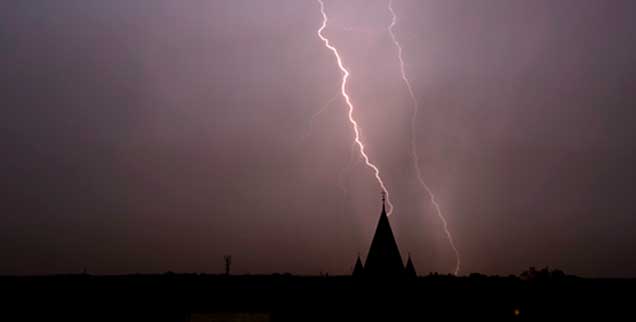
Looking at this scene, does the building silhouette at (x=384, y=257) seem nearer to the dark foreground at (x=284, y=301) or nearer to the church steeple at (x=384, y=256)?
the church steeple at (x=384, y=256)

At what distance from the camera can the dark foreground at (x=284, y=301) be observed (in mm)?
28797

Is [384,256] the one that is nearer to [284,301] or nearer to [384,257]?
[384,257]

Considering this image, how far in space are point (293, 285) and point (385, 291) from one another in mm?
8212

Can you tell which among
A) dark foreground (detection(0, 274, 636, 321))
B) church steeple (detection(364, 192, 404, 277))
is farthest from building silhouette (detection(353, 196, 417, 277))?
dark foreground (detection(0, 274, 636, 321))

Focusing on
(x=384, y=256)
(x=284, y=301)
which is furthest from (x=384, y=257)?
(x=284, y=301)

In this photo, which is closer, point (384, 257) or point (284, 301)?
point (384, 257)

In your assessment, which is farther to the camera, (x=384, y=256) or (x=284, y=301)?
(x=284, y=301)

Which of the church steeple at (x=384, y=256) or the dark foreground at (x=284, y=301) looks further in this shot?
the dark foreground at (x=284, y=301)

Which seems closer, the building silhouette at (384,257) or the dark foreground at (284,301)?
the building silhouette at (384,257)

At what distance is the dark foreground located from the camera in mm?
28797

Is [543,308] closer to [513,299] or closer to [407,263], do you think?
[513,299]

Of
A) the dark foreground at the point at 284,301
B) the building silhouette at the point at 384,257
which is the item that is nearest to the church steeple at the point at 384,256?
the building silhouette at the point at 384,257

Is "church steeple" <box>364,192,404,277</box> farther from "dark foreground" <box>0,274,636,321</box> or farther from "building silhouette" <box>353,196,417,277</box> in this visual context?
"dark foreground" <box>0,274,636,321</box>

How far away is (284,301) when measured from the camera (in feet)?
99.6
